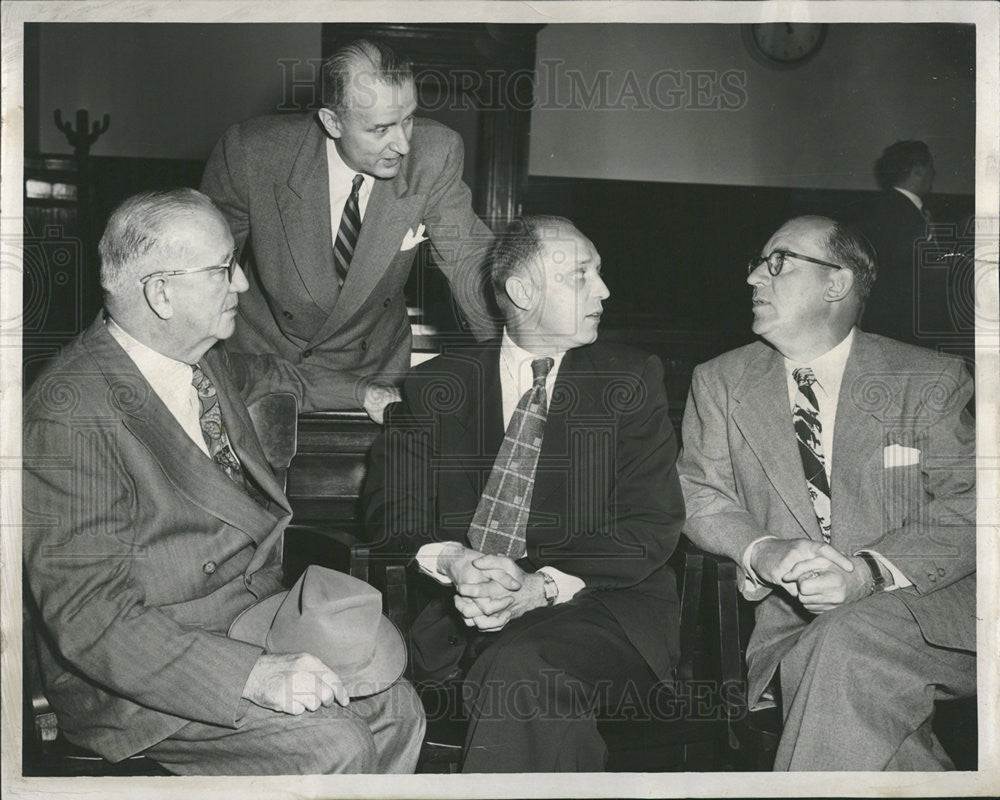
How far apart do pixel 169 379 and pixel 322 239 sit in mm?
689

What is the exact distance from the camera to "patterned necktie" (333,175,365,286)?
3.55 m

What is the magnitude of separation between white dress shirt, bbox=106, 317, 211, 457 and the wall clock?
6.44 feet

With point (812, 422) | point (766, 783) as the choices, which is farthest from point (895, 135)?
point (766, 783)

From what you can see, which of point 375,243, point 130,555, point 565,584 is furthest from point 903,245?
point 130,555

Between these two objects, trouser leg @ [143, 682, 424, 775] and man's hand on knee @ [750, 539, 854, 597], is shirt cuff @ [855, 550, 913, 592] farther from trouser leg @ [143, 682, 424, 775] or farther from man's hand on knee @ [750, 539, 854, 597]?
trouser leg @ [143, 682, 424, 775]

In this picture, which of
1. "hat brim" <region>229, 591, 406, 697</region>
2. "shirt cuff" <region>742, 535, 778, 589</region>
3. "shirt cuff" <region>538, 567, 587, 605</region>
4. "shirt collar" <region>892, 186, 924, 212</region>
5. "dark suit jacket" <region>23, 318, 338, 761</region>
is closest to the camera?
"dark suit jacket" <region>23, 318, 338, 761</region>

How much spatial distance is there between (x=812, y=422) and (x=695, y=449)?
0.35 meters

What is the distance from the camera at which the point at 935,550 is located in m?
3.34

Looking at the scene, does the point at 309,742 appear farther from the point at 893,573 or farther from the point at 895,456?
the point at 895,456

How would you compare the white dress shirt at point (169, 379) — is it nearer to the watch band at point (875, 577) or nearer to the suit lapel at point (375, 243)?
the suit lapel at point (375, 243)

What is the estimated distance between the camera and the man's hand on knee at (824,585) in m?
3.21

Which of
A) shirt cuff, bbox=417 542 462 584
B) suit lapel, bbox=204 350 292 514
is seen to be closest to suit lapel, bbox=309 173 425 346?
suit lapel, bbox=204 350 292 514

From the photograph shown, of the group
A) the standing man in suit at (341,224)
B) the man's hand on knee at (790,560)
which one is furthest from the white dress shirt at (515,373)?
the man's hand on knee at (790,560)

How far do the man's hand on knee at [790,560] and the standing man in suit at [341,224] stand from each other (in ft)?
3.45
